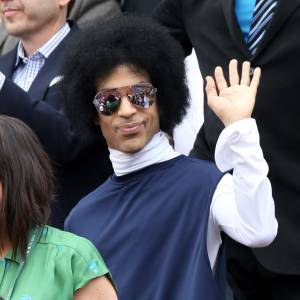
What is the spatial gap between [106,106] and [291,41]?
2.33 feet

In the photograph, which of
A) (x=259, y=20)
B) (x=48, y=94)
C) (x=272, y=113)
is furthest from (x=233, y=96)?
(x=48, y=94)

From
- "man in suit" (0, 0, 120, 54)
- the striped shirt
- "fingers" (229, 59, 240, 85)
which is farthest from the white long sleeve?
"man in suit" (0, 0, 120, 54)

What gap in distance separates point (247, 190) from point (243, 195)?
0.07 ft

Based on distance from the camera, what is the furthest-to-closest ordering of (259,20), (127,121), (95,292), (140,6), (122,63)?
(140,6) < (259,20) < (122,63) < (127,121) < (95,292)

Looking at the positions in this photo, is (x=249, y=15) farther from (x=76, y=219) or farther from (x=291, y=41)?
(x=76, y=219)

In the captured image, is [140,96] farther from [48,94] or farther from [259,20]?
[48,94]

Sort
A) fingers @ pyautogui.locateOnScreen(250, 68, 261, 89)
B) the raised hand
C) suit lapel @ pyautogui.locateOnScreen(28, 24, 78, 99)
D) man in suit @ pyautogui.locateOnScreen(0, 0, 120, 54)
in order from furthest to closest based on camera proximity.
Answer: man in suit @ pyautogui.locateOnScreen(0, 0, 120, 54)
suit lapel @ pyautogui.locateOnScreen(28, 24, 78, 99)
fingers @ pyautogui.locateOnScreen(250, 68, 261, 89)
the raised hand

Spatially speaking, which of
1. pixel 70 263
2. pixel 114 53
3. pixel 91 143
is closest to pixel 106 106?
pixel 114 53

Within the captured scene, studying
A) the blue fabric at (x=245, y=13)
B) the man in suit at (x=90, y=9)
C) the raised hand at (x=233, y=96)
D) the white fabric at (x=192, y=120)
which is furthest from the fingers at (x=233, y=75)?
the man in suit at (x=90, y=9)

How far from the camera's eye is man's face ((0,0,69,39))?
A: 4.54 metres

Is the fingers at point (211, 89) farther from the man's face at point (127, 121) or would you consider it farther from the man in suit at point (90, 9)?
the man in suit at point (90, 9)

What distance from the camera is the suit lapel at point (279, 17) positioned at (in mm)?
3609

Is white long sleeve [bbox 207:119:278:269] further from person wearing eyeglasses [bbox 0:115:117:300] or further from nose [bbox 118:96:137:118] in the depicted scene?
person wearing eyeglasses [bbox 0:115:117:300]

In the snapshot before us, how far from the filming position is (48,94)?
4230mm
